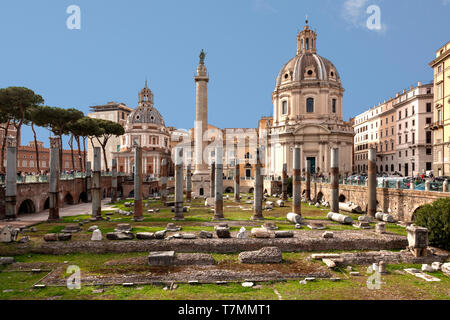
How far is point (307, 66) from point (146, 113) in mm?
36394

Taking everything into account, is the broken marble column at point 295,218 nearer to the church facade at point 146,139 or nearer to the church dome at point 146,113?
the church facade at point 146,139

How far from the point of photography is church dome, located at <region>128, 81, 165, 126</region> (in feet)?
227

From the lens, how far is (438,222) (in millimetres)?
12398

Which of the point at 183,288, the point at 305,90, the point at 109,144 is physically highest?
the point at 305,90

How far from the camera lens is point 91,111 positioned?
7856 cm

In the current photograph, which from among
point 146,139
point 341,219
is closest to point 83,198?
point 341,219

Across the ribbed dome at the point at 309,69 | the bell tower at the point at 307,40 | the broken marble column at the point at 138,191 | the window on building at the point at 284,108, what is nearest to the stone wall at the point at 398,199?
the broken marble column at the point at 138,191

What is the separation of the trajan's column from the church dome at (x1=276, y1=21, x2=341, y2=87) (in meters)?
15.0

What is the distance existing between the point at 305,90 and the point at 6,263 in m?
43.8

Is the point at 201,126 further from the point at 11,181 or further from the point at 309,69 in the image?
the point at 11,181

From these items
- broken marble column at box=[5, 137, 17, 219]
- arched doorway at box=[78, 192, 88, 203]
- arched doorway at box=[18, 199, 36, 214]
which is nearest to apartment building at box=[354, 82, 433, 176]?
arched doorway at box=[78, 192, 88, 203]
